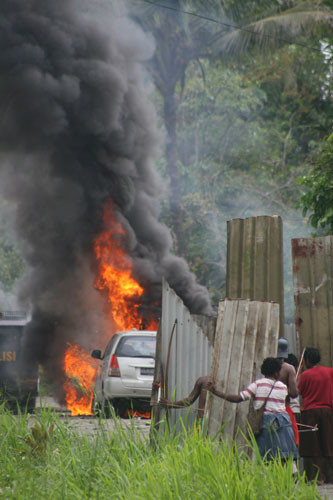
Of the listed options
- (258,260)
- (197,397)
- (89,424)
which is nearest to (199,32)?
(89,424)

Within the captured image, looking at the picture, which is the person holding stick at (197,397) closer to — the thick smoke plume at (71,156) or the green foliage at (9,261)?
the thick smoke plume at (71,156)

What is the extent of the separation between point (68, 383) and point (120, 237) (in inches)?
193

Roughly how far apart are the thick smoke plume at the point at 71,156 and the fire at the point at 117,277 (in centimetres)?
21

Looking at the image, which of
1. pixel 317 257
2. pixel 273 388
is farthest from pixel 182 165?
pixel 273 388

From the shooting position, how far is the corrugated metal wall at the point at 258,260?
852 centimetres

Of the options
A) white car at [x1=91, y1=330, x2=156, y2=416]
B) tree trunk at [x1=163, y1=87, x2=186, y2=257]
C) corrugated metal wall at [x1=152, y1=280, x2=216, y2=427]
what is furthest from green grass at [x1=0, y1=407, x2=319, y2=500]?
tree trunk at [x1=163, y1=87, x2=186, y2=257]

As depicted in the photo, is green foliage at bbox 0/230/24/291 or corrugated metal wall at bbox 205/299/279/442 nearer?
corrugated metal wall at bbox 205/299/279/442

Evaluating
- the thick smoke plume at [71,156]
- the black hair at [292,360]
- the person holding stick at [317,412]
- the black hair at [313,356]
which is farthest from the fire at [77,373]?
the black hair at [313,356]

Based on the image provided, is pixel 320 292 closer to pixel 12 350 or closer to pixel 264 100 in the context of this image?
pixel 12 350

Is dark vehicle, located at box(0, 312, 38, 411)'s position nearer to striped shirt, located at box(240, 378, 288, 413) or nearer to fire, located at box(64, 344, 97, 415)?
fire, located at box(64, 344, 97, 415)

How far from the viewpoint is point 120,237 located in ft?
62.8

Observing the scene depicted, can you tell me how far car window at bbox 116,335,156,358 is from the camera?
1274 centimetres

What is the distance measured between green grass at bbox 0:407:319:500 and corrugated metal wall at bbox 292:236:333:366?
2460 mm

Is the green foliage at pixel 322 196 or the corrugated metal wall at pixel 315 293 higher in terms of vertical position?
the green foliage at pixel 322 196
